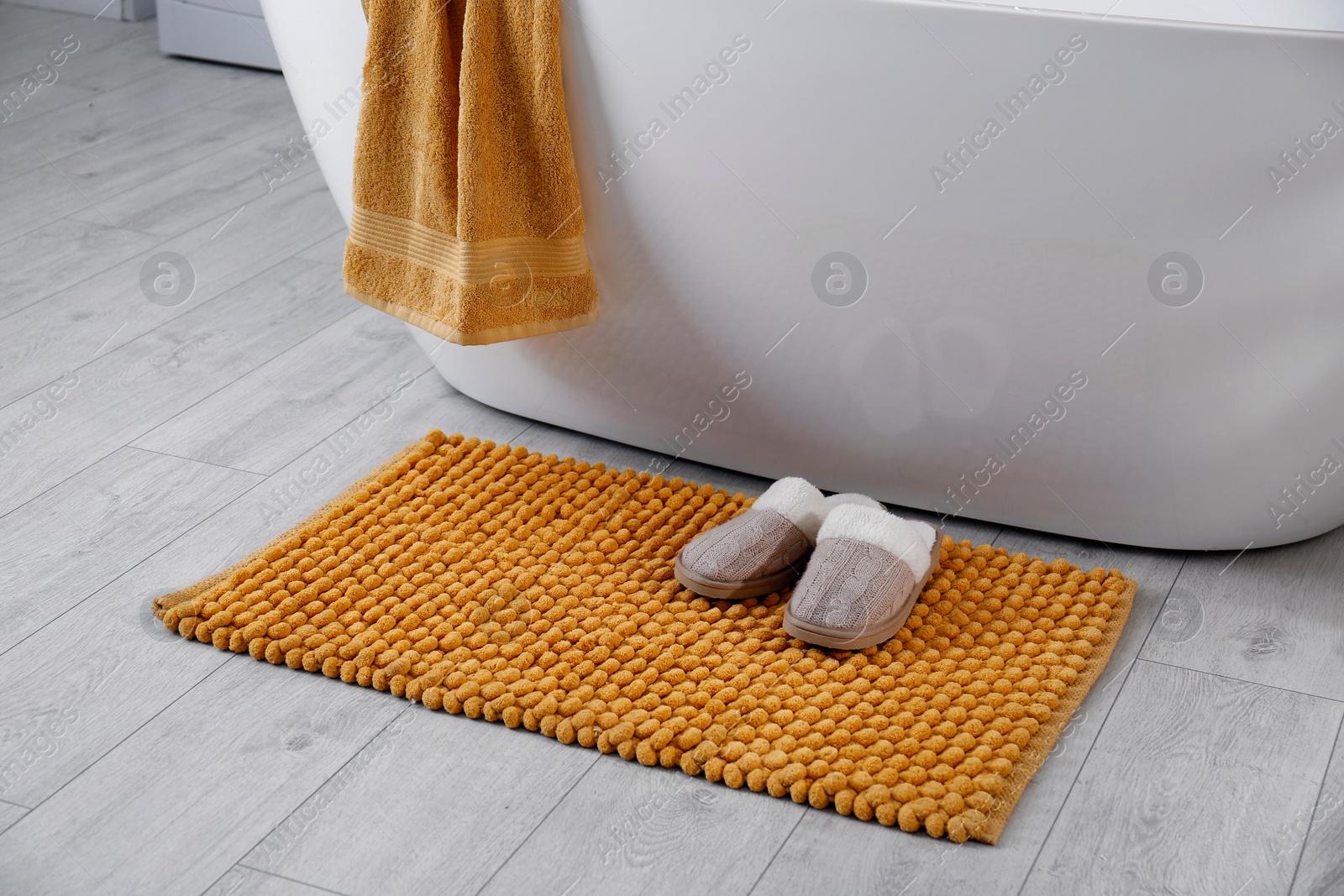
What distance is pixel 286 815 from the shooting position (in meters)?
1.09

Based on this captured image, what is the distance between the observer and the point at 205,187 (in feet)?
7.94

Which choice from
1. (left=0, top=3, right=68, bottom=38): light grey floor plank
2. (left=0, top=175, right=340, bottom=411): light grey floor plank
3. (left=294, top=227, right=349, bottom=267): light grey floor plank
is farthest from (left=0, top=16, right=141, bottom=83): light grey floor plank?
(left=294, top=227, right=349, bottom=267): light grey floor plank

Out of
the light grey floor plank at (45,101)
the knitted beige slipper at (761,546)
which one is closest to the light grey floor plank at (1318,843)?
the knitted beige slipper at (761,546)

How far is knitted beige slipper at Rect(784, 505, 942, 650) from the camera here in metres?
1.28

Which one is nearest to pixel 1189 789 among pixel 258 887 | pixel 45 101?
pixel 258 887

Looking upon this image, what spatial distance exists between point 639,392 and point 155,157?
1.43 m

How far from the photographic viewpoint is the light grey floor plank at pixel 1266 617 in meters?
1.29

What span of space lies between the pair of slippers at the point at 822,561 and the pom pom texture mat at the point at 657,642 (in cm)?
3

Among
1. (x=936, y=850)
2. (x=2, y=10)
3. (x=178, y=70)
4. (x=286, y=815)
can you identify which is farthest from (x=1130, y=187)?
(x=2, y=10)

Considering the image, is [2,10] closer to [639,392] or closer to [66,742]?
[639,392]

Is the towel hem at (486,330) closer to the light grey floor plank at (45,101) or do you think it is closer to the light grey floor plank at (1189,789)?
the light grey floor plank at (1189,789)

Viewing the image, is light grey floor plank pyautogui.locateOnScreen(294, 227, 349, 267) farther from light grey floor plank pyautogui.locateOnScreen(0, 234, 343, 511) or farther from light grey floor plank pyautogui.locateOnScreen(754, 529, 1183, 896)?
light grey floor plank pyautogui.locateOnScreen(754, 529, 1183, 896)

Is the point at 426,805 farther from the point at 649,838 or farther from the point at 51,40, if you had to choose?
the point at 51,40

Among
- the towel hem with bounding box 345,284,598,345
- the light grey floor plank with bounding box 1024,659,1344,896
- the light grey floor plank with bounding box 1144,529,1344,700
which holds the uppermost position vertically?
the towel hem with bounding box 345,284,598,345
